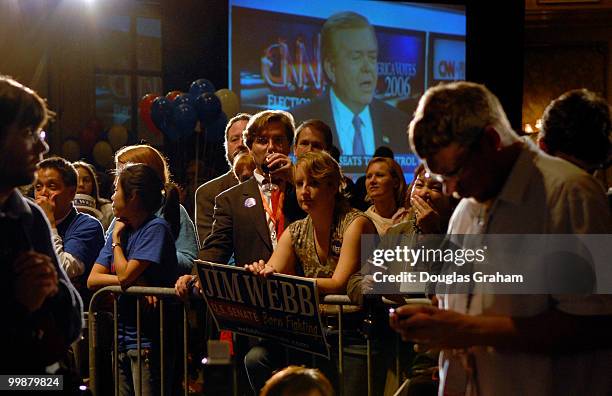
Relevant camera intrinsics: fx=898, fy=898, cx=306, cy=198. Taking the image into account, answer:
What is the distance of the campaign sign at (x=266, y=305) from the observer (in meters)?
3.66

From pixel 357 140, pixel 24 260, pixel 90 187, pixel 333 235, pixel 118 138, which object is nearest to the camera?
pixel 24 260

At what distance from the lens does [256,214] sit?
4297mm

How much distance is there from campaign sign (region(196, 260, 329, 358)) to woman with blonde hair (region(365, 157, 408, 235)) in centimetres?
138

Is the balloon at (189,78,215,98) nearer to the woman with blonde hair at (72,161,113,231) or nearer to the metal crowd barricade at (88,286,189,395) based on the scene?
the woman with blonde hair at (72,161,113,231)

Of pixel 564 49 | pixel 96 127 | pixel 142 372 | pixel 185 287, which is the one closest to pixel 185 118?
pixel 96 127

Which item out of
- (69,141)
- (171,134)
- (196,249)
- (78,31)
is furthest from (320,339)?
(78,31)

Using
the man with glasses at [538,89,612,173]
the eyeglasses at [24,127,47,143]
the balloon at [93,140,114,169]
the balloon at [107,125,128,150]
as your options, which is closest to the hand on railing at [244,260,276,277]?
the man with glasses at [538,89,612,173]

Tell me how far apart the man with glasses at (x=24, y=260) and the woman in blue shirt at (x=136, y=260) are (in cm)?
210

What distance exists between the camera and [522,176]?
2.13 metres

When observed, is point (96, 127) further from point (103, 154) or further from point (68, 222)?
point (68, 222)

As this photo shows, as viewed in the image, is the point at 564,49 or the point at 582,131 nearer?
the point at 582,131

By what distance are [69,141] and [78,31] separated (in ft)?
6.97

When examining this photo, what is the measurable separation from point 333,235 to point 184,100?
4.94 metres

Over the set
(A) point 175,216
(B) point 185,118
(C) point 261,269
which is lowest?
(C) point 261,269
